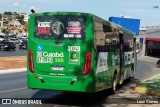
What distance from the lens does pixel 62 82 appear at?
12.1 meters

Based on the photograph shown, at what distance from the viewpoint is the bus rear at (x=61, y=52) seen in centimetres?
1196

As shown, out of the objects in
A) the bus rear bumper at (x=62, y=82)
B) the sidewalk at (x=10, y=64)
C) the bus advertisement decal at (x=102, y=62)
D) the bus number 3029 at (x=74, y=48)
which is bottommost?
the sidewalk at (x=10, y=64)

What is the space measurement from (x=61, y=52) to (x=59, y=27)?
0.84m

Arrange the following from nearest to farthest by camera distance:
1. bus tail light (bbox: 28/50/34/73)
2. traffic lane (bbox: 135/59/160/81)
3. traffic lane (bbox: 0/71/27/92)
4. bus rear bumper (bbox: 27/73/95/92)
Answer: bus rear bumper (bbox: 27/73/95/92)
bus tail light (bbox: 28/50/34/73)
traffic lane (bbox: 0/71/27/92)
traffic lane (bbox: 135/59/160/81)

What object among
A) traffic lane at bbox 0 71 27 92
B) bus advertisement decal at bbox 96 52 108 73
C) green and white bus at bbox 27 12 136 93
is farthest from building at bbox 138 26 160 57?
green and white bus at bbox 27 12 136 93

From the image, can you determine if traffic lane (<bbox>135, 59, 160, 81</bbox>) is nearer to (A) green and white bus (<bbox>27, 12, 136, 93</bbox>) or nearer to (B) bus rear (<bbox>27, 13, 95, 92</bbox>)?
(A) green and white bus (<bbox>27, 12, 136, 93</bbox>)

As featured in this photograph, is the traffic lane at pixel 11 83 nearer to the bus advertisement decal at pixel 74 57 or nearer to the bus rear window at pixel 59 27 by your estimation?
the bus rear window at pixel 59 27

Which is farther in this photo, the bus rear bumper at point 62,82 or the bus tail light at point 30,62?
the bus tail light at point 30,62

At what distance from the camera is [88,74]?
12.0 meters

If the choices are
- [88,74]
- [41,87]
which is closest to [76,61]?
[88,74]

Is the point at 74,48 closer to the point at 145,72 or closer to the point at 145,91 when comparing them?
the point at 145,91

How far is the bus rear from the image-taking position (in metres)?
12.0

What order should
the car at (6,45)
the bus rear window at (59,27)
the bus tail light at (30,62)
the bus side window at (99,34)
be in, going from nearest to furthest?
the bus rear window at (59,27), the bus side window at (99,34), the bus tail light at (30,62), the car at (6,45)

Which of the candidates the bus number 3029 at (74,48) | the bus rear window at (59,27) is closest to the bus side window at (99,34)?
the bus rear window at (59,27)
